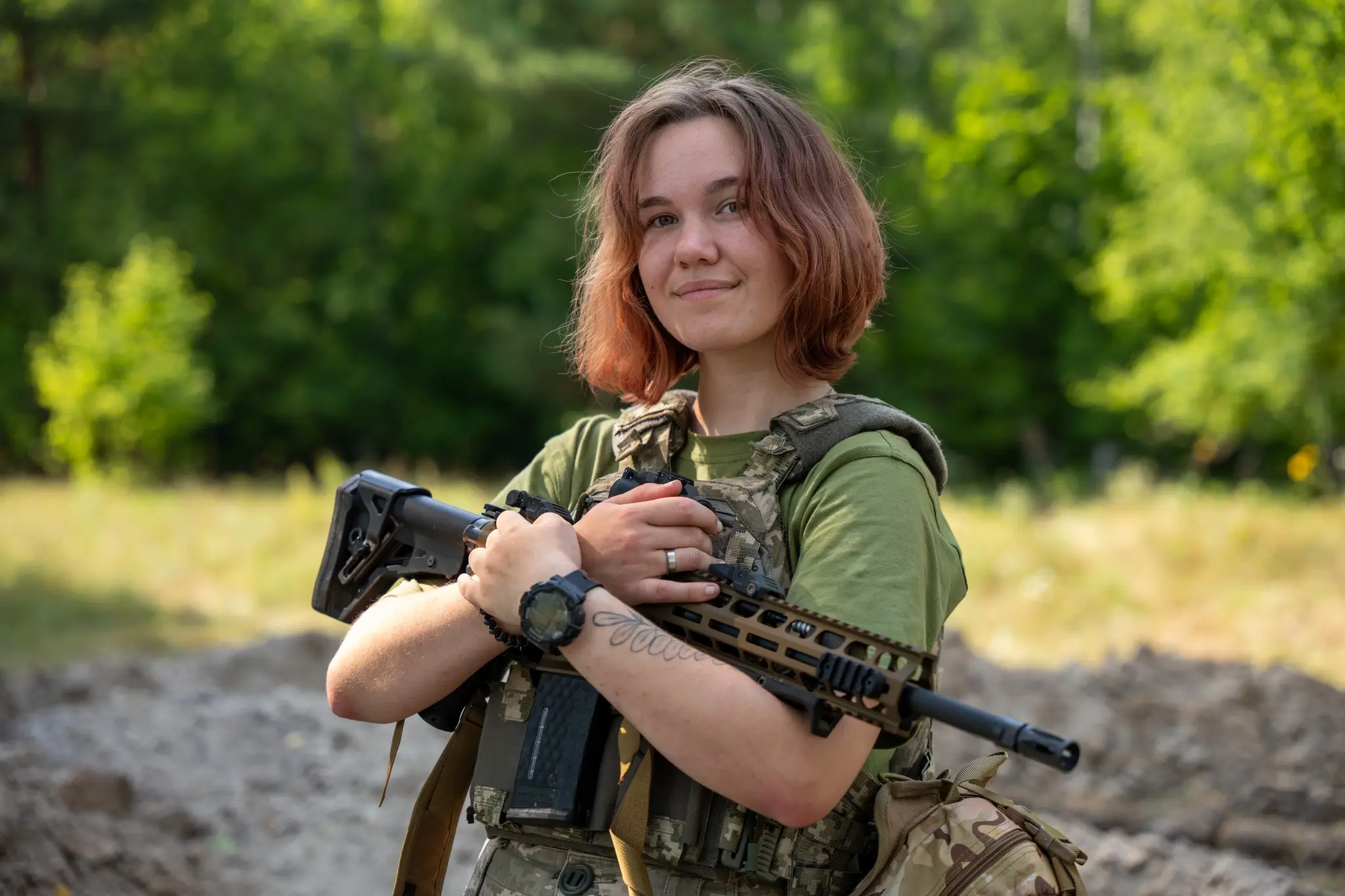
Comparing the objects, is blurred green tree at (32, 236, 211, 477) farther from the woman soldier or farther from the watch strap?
the watch strap

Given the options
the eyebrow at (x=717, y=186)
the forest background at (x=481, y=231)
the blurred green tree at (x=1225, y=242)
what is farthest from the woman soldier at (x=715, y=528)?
the forest background at (x=481, y=231)

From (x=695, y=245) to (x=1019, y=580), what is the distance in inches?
413

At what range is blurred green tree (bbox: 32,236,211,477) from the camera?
23188mm

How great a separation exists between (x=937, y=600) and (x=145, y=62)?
3435 centimetres

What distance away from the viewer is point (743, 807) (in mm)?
2160

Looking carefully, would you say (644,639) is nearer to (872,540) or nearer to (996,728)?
(872,540)

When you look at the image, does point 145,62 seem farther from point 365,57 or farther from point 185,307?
point 185,307

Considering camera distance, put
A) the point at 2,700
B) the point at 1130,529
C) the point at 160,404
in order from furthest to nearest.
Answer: the point at 160,404, the point at 1130,529, the point at 2,700

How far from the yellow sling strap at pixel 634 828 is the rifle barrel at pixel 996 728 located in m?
0.52

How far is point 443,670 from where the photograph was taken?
2316 mm

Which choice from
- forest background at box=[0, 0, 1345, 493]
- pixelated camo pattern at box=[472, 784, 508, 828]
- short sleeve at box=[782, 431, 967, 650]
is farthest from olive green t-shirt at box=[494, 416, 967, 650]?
forest background at box=[0, 0, 1345, 493]

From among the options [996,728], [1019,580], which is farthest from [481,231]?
[996,728]

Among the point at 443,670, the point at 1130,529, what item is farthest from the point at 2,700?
the point at 1130,529

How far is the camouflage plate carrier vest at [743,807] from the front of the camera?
2172 millimetres
